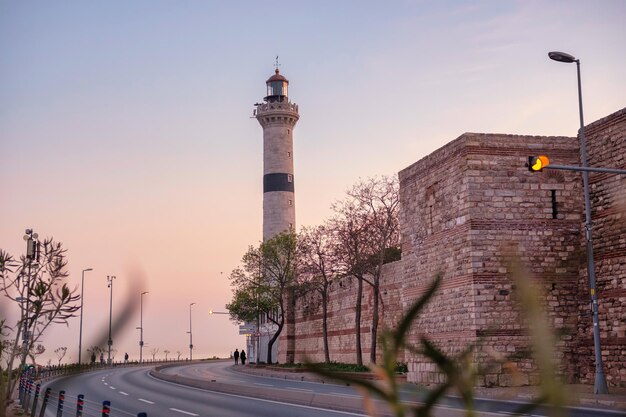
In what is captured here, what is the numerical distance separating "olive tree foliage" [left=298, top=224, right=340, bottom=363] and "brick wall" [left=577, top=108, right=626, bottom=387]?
945 inches

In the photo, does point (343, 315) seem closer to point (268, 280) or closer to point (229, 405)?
point (268, 280)

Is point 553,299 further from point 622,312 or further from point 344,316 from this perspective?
point 344,316

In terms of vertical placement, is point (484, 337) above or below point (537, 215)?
below

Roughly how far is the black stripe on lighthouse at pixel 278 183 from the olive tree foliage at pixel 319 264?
18505 mm

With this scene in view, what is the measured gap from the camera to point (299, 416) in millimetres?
20188

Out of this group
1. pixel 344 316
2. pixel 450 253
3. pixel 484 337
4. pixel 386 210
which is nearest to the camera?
pixel 484 337

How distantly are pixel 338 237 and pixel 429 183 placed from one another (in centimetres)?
1768

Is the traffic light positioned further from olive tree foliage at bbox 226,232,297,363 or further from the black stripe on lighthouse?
the black stripe on lighthouse

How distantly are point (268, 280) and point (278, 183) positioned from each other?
12579 millimetres

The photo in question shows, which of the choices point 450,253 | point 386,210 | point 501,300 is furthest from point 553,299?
point 386,210

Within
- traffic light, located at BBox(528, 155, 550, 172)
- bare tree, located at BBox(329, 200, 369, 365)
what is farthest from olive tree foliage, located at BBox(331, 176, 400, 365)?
traffic light, located at BBox(528, 155, 550, 172)

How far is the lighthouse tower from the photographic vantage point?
73.2m

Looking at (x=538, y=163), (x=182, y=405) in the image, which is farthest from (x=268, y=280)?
(x=538, y=163)

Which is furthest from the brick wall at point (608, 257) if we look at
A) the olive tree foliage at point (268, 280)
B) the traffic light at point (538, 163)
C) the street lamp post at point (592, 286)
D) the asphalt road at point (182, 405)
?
the olive tree foliage at point (268, 280)
